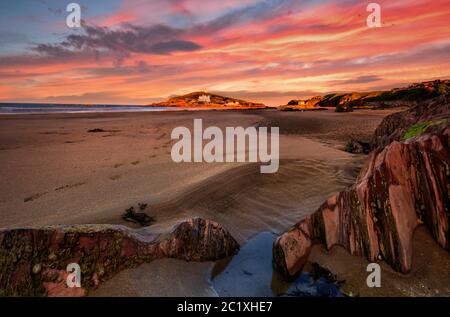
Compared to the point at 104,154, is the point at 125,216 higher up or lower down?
lower down

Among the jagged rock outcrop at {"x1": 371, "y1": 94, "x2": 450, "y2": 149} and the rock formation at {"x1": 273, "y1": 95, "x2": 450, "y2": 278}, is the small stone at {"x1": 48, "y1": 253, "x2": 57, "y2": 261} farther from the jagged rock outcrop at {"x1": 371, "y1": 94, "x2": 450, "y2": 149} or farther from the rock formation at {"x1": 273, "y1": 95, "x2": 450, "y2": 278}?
the jagged rock outcrop at {"x1": 371, "y1": 94, "x2": 450, "y2": 149}

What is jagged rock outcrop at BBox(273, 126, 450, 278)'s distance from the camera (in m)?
3.01

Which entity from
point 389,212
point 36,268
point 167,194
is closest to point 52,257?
point 36,268

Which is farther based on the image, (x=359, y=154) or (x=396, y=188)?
(x=359, y=154)

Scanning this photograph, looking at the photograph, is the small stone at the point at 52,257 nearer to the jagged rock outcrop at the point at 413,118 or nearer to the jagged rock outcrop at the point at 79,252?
the jagged rock outcrop at the point at 79,252

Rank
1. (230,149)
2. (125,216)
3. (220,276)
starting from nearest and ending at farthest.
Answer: (220,276), (125,216), (230,149)

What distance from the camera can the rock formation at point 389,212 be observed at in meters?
3.02

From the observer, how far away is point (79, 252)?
2.99m

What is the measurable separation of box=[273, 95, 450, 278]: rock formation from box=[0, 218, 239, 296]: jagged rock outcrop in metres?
1.26

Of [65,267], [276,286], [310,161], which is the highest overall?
[310,161]

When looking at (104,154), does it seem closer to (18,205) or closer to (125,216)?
(18,205)
